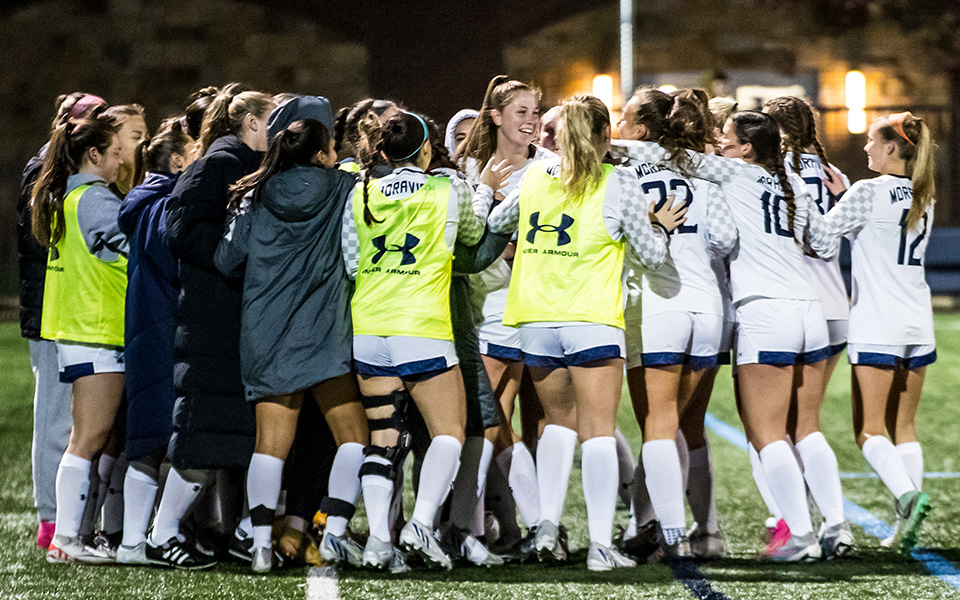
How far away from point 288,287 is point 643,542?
162 centimetres

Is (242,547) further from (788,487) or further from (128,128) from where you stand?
(788,487)

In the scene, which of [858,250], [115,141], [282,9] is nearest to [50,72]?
[282,9]

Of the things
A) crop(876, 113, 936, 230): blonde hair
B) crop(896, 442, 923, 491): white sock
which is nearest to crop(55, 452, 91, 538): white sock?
crop(896, 442, 923, 491): white sock

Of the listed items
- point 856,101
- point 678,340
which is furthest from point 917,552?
point 856,101

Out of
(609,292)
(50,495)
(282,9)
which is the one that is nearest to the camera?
(609,292)

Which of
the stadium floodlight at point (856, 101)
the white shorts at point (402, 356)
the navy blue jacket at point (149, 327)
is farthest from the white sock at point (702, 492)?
the stadium floodlight at point (856, 101)

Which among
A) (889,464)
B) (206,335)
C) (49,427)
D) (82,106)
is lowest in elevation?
(889,464)

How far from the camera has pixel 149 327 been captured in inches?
166

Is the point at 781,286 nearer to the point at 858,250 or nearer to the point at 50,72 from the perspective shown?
the point at 858,250

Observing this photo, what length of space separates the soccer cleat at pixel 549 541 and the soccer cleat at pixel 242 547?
3.38ft

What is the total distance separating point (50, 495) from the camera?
14.9 feet

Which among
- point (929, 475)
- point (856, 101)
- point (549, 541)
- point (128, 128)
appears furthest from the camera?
point (856, 101)

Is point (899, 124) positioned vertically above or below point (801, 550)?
above

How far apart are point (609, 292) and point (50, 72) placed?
17.0 meters
